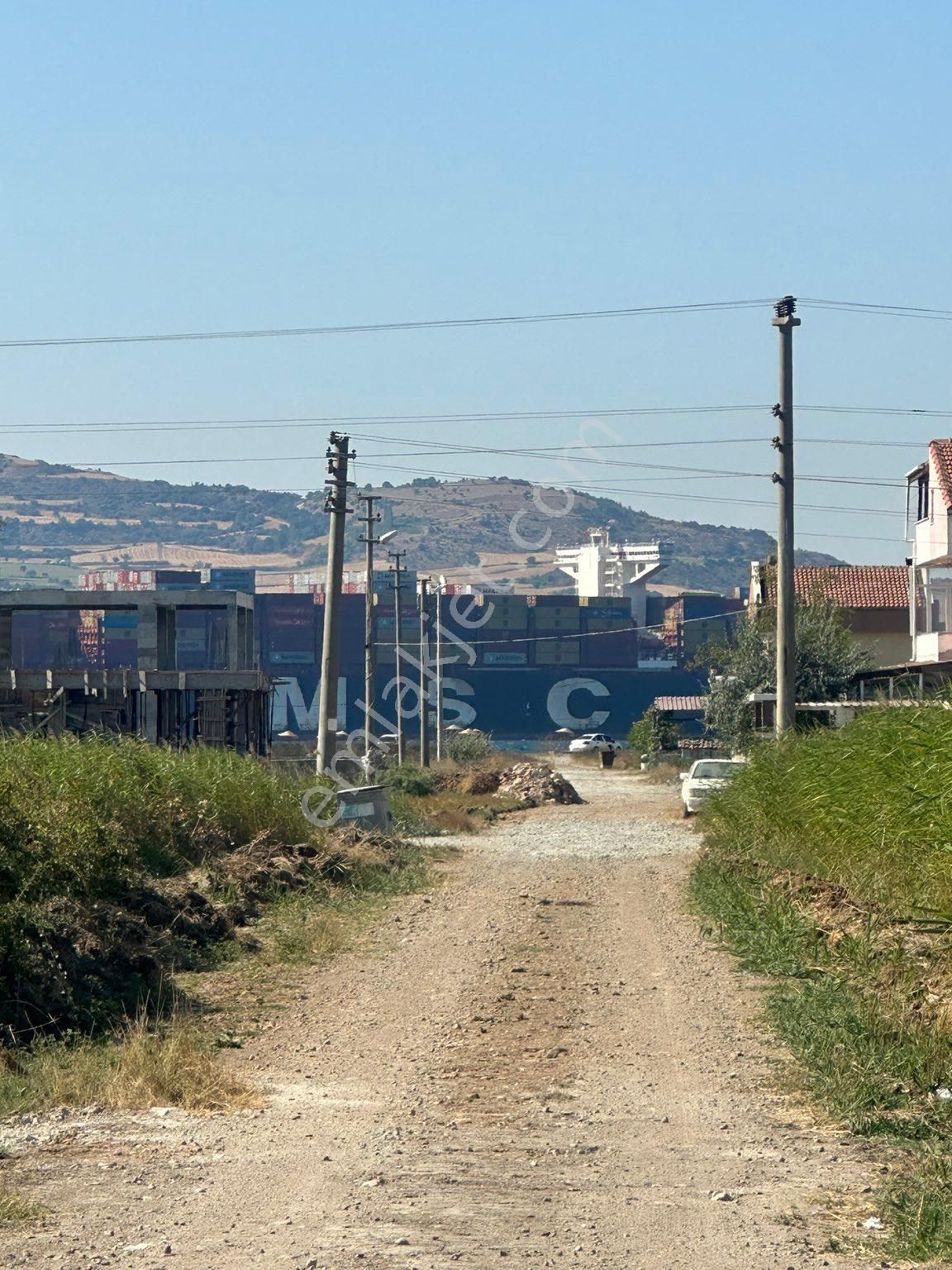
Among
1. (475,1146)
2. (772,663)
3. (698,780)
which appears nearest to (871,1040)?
(475,1146)

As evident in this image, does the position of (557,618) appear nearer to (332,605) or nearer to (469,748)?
(469,748)

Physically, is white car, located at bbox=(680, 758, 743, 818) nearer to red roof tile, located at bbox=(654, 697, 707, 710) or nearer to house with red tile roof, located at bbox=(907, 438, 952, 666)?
house with red tile roof, located at bbox=(907, 438, 952, 666)

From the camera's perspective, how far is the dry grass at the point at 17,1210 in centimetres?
565

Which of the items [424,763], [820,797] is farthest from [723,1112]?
[424,763]

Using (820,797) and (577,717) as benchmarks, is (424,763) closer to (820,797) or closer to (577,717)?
(820,797)

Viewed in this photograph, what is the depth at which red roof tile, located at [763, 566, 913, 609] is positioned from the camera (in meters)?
58.2

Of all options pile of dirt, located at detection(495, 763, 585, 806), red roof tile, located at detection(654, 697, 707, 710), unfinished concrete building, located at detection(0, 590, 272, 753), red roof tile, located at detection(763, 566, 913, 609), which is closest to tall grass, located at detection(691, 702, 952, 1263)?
unfinished concrete building, located at detection(0, 590, 272, 753)

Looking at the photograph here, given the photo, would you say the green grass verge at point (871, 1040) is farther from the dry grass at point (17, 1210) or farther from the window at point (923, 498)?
the window at point (923, 498)

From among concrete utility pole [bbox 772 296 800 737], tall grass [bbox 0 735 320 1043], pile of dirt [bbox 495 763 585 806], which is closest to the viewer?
tall grass [bbox 0 735 320 1043]

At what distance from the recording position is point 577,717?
480 ft

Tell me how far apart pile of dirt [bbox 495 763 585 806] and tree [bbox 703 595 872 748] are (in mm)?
4843

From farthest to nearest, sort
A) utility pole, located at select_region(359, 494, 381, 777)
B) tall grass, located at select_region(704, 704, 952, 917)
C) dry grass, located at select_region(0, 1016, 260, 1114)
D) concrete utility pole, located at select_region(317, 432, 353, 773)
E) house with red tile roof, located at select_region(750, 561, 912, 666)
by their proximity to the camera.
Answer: house with red tile roof, located at select_region(750, 561, 912, 666) < utility pole, located at select_region(359, 494, 381, 777) < concrete utility pole, located at select_region(317, 432, 353, 773) < tall grass, located at select_region(704, 704, 952, 917) < dry grass, located at select_region(0, 1016, 260, 1114)

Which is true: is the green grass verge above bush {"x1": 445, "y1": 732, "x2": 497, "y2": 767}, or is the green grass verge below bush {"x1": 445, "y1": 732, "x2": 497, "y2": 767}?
above

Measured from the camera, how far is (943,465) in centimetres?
4156
